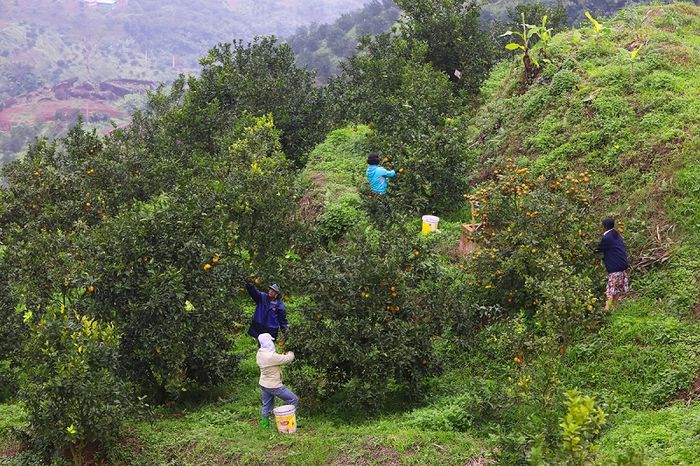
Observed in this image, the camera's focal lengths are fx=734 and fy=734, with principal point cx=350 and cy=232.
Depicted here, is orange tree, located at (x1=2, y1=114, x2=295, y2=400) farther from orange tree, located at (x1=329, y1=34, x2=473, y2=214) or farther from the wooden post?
the wooden post

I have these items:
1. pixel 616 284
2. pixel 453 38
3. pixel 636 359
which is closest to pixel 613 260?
pixel 616 284

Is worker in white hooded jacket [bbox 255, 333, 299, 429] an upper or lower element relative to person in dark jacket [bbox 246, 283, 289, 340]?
lower

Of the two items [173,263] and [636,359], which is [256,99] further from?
[636,359]

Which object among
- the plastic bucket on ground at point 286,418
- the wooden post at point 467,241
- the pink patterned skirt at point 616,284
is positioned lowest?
the plastic bucket on ground at point 286,418

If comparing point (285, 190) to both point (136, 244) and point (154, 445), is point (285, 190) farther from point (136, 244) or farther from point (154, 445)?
point (154, 445)

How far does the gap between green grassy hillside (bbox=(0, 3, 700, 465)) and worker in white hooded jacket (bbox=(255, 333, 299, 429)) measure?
14.1 inches

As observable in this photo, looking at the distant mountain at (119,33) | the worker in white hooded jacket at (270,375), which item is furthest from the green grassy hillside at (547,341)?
the distant mountain at (119,33)

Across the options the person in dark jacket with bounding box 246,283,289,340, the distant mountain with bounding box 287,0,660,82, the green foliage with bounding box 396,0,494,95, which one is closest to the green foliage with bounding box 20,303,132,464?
the person in dark jacket with bounding box 246,283,289,340

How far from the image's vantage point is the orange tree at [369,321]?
9203 mm

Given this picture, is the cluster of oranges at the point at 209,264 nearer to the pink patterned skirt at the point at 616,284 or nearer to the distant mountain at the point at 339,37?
the pink patterned skirt at the point at 616,284

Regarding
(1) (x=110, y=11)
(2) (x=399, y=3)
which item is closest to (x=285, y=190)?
(2) (x=399, y=3)

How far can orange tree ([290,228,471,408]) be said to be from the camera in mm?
9203

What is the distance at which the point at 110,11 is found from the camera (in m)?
169

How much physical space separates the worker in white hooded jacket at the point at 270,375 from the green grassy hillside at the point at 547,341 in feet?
1.17
